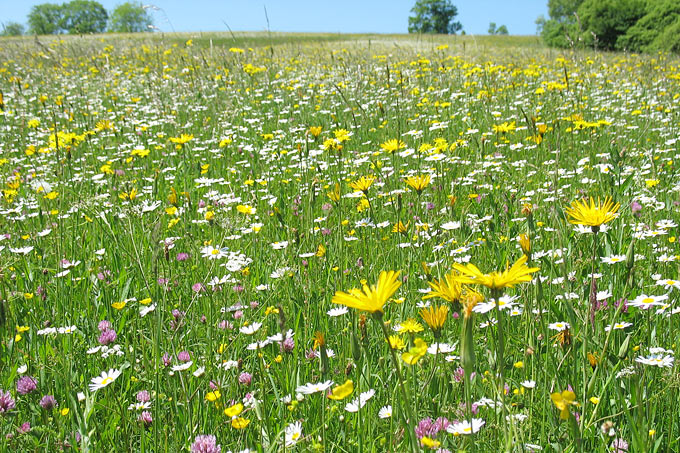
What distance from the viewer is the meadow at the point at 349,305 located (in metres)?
1.25

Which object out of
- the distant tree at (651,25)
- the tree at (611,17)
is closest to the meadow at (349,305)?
the distant tree at (651,25)

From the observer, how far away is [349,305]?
842 millimetres

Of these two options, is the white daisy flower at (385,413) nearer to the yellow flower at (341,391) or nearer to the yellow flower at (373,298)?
the yellow flower at (341,391)

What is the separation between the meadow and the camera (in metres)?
1.25

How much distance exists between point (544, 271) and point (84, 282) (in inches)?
78.2

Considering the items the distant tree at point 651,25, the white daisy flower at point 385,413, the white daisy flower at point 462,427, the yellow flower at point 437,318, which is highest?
the distant tree at point 651,25

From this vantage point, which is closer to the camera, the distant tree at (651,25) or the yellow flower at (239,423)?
the yellow flower at (239,423)

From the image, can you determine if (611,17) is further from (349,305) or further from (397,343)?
(349,305)

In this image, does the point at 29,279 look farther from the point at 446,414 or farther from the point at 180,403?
the point at 446,414

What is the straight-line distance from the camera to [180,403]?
Answer: 152 cm

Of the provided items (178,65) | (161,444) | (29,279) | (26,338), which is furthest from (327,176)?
(178,65)

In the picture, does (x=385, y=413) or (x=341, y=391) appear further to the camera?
(x=385, y=413)

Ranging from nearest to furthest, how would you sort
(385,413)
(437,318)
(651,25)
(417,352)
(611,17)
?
(417,352)
(437,318)
(385,413)
(651,25)
(611,17)

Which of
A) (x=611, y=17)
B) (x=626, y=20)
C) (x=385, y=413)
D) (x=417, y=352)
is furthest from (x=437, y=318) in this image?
(x=626, y=20)
